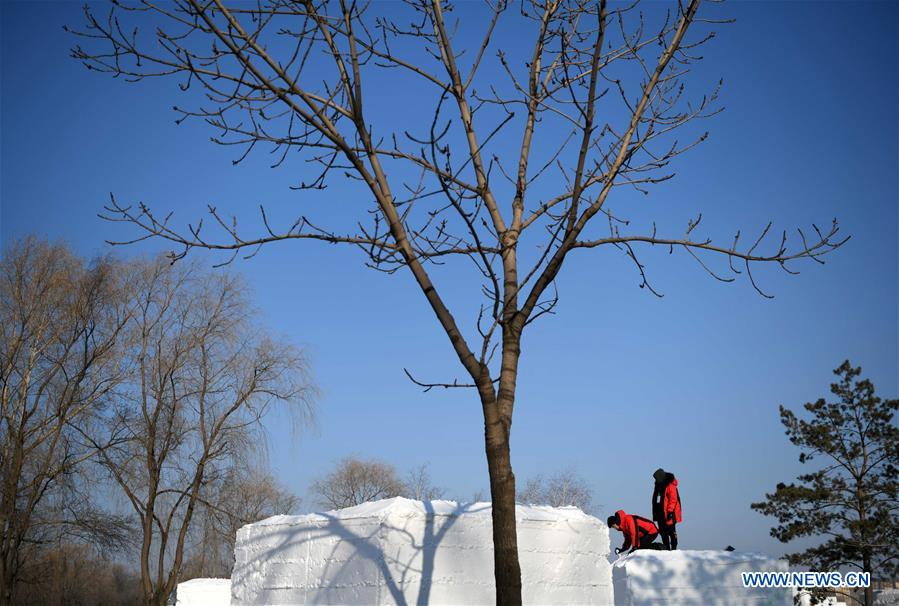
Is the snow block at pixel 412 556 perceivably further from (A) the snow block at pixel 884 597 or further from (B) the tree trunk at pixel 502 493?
(A) the snow block at pixel 884 597

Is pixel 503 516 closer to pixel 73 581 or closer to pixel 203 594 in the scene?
pixel 203 594

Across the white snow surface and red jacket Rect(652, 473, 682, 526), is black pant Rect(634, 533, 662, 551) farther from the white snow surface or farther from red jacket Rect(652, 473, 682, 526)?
the white snow surface

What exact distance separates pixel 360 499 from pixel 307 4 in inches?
1535

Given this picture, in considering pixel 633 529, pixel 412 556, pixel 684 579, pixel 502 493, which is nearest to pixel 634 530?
pixel 633 529

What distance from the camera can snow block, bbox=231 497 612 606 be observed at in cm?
945

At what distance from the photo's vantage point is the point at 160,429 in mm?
20078

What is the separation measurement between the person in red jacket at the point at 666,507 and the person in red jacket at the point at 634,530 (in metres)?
0.15

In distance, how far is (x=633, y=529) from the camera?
11531mm

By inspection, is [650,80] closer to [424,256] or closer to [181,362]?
[424,256]

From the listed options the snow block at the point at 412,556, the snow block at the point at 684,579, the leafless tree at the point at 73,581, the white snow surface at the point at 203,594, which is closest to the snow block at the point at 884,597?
the snow block at the point at 684,579

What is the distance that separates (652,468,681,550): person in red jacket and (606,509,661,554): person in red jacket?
0.15 metres

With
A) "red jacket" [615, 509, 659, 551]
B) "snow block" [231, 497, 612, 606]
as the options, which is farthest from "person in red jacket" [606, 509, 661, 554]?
"snow block" [231, 497, 612, 606]

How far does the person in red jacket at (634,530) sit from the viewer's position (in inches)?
451

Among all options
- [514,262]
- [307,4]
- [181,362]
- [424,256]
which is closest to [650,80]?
[514,262]
